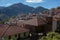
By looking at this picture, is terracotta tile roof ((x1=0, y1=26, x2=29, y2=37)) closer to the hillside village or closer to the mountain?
the hillside village

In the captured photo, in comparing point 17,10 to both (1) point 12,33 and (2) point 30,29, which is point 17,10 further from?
(1) point 12,33

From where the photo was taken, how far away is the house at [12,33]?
1675 centimetres

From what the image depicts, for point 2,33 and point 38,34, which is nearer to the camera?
point 2,33

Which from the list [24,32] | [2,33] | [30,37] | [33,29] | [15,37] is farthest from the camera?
[33,29]

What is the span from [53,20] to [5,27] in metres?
6.18

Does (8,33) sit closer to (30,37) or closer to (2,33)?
(2,33)

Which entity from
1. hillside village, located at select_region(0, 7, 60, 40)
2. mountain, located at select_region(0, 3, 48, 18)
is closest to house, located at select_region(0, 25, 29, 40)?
hillside village, located at select_region(0, 7, 60, 40)

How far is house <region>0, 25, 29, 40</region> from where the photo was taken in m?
16.7

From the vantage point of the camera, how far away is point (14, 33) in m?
17.7

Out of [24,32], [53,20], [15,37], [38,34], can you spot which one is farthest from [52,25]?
[15,37]

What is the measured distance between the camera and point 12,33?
17.5 meters

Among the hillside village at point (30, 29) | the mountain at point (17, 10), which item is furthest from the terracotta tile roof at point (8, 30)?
the mountain at point (17, 10)

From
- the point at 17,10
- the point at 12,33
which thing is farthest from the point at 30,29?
the point at 17,10

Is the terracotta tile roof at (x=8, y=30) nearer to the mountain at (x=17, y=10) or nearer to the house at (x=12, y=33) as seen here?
the house at (x=12, y=33)
